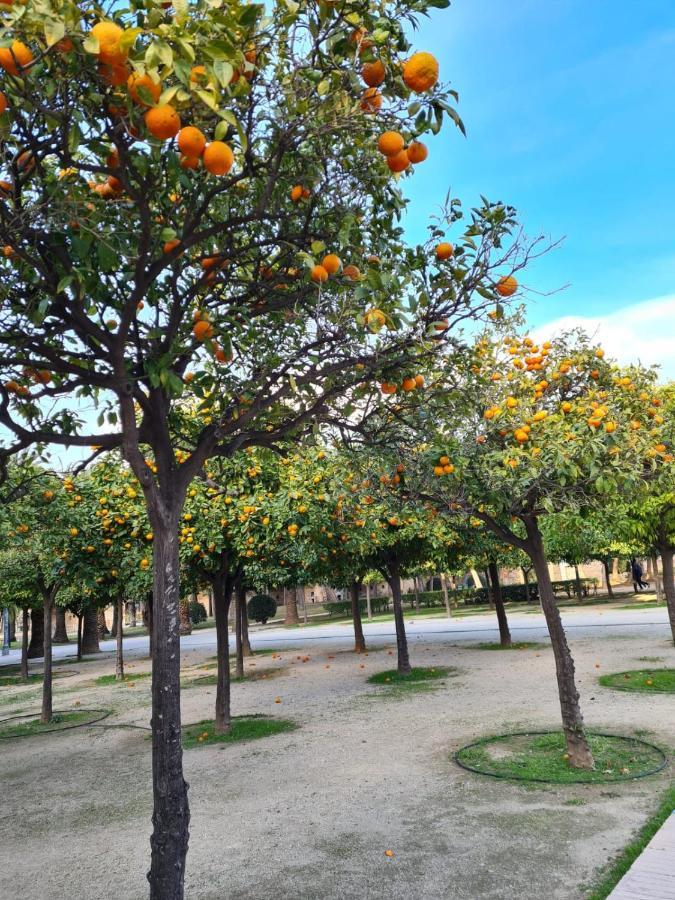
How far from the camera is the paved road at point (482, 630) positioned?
59.5 feet

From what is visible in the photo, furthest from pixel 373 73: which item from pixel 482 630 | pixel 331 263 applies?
pixel 482 630

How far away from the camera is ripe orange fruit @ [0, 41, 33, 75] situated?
8.50ft

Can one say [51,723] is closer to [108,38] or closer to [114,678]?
[114,678]

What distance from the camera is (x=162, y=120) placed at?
258cm

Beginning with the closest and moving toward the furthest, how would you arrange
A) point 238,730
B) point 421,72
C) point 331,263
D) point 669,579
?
point 421,72
point 331,263
point 238,730
point 669,579

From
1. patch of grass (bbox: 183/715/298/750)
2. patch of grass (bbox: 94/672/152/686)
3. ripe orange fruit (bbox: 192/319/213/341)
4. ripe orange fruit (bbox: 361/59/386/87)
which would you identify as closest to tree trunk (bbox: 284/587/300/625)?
patch of grass (bbox: 94/672/152/686)

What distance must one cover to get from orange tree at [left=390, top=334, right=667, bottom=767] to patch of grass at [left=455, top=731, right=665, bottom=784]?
0.90ft

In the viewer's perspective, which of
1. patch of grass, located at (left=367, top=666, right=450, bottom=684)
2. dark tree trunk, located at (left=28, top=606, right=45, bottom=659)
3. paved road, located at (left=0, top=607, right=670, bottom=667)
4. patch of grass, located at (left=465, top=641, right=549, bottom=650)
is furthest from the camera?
dark tree trunk, located at (left=28, top=606, right=45, bottom=659)

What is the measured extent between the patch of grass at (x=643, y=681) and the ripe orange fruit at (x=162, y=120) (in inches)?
380

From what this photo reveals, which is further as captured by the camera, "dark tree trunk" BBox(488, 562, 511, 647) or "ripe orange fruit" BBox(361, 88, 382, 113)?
"dark tree trunk" BBox(488, 562, 511, 647)

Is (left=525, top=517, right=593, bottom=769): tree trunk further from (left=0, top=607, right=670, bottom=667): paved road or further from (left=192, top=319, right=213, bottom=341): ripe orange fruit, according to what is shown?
(left=0, top=607, right=670, bottom=667): paved road

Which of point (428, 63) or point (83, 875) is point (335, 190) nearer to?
point (428, 63)

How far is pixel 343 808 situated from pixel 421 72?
5.68 meters

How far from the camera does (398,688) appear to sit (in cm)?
1201
